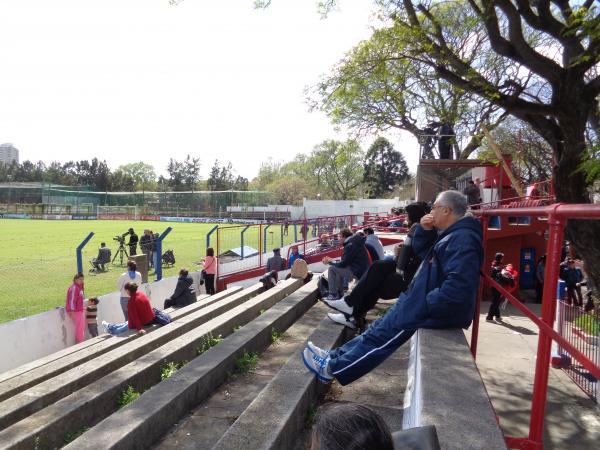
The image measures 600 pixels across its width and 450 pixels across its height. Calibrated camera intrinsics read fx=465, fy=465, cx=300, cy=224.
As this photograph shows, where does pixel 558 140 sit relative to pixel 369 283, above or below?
above

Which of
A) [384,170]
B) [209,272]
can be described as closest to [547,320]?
[209,272]

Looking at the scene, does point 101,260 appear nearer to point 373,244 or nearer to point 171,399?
point 373,244

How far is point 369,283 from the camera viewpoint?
518 centimetres

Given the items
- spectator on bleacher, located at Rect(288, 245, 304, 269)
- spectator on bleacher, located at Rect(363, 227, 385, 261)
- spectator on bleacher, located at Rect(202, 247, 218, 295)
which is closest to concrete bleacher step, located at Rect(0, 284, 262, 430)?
spectator on bleacher, located at Rect(363, 227, 385, 261)

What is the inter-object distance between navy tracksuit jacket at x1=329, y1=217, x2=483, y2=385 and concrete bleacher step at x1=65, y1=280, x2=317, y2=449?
134 centimetres

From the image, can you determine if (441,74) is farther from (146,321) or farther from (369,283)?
(146,321)

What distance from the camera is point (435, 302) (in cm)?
297

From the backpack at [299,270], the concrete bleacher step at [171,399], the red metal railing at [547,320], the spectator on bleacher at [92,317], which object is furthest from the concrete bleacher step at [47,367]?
the red metal railing at [547,320]

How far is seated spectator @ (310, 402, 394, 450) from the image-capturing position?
3.78 feet

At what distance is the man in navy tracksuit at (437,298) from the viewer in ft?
9.64

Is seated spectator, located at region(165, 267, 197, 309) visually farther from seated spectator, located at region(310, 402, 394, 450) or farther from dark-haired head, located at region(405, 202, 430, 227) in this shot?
seated spectator, located at region(310, 402, 394, 450)

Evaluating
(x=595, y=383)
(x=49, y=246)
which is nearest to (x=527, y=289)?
(x=595, y=383)

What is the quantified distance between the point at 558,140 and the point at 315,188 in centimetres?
7040

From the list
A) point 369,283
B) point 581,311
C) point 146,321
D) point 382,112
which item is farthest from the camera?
point 382,112
